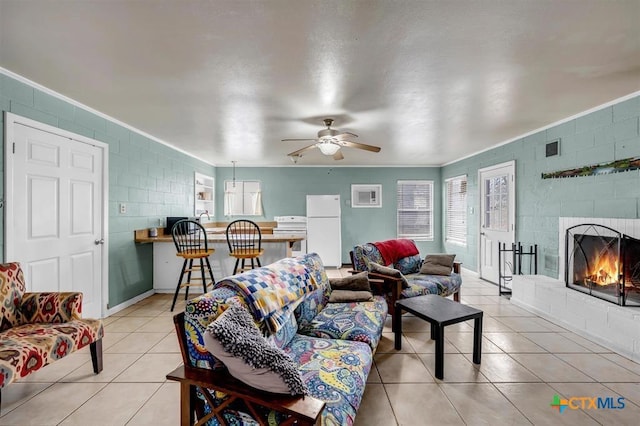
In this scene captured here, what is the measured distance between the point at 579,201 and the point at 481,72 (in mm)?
2318

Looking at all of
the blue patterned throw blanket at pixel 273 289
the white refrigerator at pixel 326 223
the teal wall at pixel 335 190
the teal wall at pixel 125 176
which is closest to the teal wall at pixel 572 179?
the teal wall at pixel 335 190

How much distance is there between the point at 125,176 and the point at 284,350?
11.1 ft

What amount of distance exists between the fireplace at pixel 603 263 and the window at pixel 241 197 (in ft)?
19.2

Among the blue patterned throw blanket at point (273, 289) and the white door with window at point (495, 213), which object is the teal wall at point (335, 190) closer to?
the white door with window at point (495, 213)

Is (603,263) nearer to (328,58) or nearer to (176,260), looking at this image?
(328,58)

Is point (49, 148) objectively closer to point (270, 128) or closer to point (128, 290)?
point (128, 290)

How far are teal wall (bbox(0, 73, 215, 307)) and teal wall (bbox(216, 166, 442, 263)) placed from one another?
221 cm

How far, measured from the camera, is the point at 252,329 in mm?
1411

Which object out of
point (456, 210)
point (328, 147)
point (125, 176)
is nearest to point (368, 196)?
point (456, 210)

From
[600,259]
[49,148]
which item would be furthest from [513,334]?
[49,148]

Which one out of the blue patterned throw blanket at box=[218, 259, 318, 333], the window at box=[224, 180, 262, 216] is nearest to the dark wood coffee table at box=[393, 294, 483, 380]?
the blue patterned throw blanket at box=[218, 259, 318, 333]

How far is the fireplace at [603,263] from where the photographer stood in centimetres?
285

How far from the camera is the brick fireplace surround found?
266 centimetres

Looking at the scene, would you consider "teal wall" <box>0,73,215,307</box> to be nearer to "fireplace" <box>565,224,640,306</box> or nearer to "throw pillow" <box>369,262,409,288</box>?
"throw pillow" <box>369,262,409,288</box>
